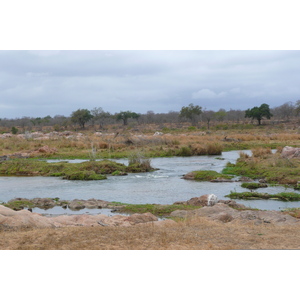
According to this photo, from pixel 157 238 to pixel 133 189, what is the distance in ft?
38.7

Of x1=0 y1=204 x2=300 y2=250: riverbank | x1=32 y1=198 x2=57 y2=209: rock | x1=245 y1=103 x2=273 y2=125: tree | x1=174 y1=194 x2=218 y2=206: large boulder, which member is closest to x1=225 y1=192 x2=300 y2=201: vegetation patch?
x1=174 y1=194 x2=218 y2=206: large boulder

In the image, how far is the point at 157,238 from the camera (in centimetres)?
901

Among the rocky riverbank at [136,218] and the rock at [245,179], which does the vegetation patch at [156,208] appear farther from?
the rock at [245,179]

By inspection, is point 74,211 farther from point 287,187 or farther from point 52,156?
point 52,156

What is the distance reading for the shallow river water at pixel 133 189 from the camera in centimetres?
1811

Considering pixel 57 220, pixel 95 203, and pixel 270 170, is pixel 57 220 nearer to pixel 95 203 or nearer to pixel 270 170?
pixel 95 203

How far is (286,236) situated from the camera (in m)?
9.20

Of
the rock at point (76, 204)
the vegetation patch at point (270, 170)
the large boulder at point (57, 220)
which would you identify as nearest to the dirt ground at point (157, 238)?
the large boulder at point (57, 220)

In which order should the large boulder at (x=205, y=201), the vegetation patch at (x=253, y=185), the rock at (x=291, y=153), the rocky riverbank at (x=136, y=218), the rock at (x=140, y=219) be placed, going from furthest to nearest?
the rock at (x=291, y=153)
the vegetation patch at (x=253, y=185)
the large boulder at (x=205, y=201)
the rock at (x=140, y=219)
the rocky riverbank at (x=136, y=218)

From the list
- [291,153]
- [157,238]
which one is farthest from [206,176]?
[157,238]

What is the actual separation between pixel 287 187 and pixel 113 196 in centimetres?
860

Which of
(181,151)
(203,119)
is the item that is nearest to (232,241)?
(181,151)

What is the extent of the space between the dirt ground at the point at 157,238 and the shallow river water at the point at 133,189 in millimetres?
6146

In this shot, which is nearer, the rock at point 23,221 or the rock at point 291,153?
the rock at point 23,221
